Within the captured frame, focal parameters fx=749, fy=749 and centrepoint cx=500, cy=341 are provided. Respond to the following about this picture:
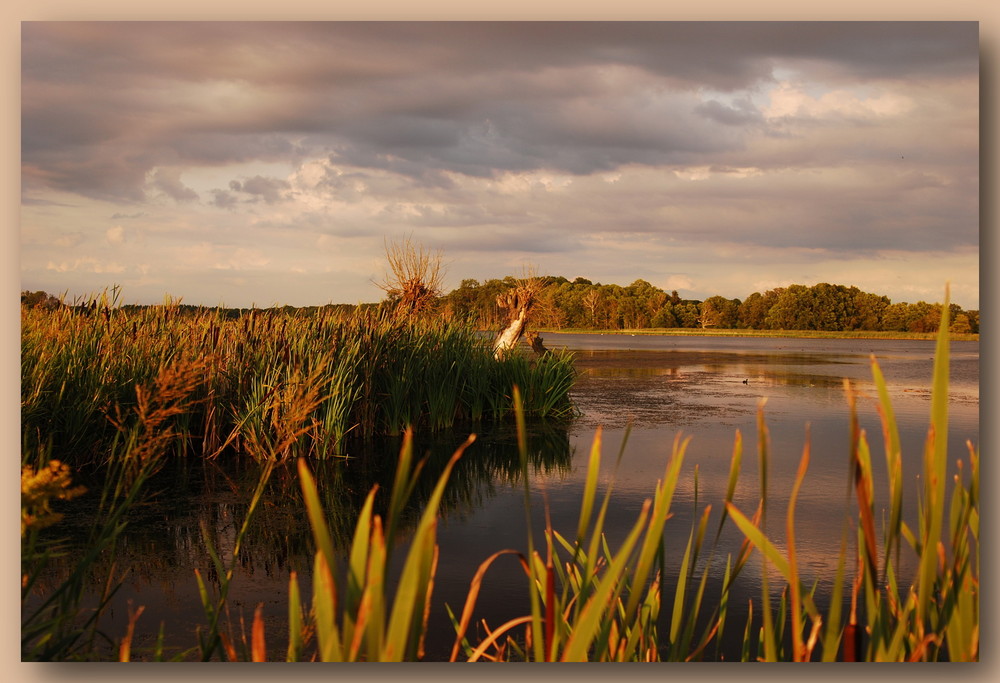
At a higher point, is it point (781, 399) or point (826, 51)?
point (826, 51)

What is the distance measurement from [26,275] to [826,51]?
3934 mm

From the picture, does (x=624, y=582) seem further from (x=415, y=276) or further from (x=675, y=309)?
(x=675, y=309)

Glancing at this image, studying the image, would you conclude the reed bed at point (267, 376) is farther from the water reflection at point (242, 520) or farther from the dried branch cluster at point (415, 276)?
the dried branch cluster at point (415, 276)

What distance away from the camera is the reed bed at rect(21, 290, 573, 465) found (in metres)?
4.92

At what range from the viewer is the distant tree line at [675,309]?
204 inches

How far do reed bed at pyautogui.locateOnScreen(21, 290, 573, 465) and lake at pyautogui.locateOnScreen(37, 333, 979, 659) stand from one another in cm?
40

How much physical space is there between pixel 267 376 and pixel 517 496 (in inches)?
91.8

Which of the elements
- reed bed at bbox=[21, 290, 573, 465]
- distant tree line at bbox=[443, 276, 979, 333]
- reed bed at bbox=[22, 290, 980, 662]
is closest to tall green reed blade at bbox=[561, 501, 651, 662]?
reed bed at bbox=[22, 290, 980, 662]

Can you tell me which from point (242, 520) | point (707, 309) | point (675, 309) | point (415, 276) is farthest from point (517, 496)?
point (675, 309)

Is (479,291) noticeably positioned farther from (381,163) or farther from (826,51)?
(826,51)

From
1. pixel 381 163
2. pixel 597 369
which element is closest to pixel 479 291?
pixel 597 369

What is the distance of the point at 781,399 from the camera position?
32.5 feet

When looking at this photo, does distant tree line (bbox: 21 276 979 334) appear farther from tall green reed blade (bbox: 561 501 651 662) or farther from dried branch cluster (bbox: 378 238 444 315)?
tall green reed blade (bbox: 561 501 651 662)

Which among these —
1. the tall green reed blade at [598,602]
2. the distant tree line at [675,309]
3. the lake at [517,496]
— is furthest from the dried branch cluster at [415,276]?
the tall green reed blade at [598,602]
